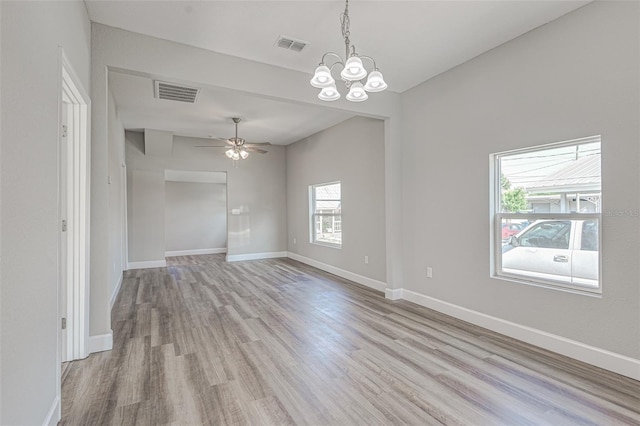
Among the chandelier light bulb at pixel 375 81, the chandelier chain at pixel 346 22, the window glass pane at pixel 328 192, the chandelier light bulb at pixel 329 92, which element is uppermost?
the chandelier chain at pixel 346 22

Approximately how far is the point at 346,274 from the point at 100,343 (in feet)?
12.8

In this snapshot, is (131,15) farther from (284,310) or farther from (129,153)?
(129,153)

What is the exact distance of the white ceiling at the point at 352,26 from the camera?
262 centimetres

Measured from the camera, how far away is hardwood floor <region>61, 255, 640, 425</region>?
198 cm

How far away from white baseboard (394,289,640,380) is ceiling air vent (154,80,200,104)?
4.28m

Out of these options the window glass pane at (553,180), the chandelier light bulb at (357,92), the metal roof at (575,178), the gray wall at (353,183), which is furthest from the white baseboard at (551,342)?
the chandelier light bulb at (357,92)

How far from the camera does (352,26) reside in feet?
9.61

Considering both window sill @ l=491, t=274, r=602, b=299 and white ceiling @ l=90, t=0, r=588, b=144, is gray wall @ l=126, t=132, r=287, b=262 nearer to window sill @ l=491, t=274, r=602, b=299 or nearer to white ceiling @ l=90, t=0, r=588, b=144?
white ceiling @ l=90, t=0, r=588, b=144

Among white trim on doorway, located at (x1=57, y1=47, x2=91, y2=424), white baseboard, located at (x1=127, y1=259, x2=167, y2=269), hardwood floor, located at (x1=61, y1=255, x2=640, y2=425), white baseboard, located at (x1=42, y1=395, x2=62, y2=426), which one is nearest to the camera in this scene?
white baseboard, located at (x1=42, y1=395, x2=62, y2=426)

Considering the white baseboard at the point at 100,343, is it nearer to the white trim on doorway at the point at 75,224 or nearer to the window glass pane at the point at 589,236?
the white trim on doorway at the point at 75,224

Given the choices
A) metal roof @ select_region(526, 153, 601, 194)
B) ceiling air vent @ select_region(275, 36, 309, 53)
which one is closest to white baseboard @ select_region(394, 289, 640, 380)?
metal roof @ select_region(526, 153, 601, 194)

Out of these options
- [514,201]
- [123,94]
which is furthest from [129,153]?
[514,201]

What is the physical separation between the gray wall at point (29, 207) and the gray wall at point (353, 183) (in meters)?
4.06

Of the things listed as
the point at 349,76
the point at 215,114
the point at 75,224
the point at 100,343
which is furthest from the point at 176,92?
the point at 100,343
